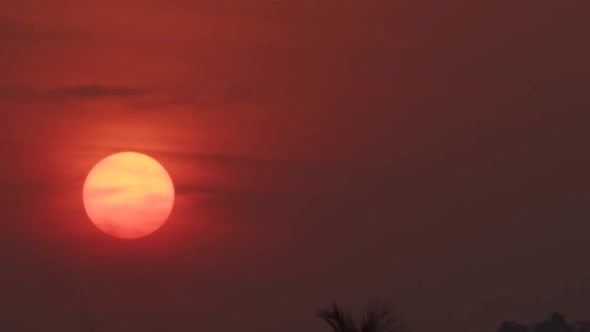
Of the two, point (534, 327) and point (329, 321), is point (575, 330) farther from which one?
point (329, 321)

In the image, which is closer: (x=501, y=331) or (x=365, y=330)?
(x=365, y=330)

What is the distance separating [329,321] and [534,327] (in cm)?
14803

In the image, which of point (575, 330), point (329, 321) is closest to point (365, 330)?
point (329, 321)

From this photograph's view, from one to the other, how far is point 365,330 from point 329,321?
32.7 inches

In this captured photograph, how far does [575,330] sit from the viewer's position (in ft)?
568

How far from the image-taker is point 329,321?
30.8m

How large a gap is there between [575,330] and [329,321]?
14728 centimetres

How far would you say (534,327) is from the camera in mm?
174875

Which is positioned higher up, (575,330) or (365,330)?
(575,330)

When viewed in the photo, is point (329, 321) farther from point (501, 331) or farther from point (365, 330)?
point (501, 331)

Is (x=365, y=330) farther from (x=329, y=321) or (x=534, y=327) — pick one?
(x=534, y=327)

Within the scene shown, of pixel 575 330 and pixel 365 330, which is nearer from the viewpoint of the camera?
pixel 365 330

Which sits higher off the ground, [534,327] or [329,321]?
[534,327]

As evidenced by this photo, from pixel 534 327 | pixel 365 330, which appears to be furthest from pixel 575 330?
pixel 365 330
